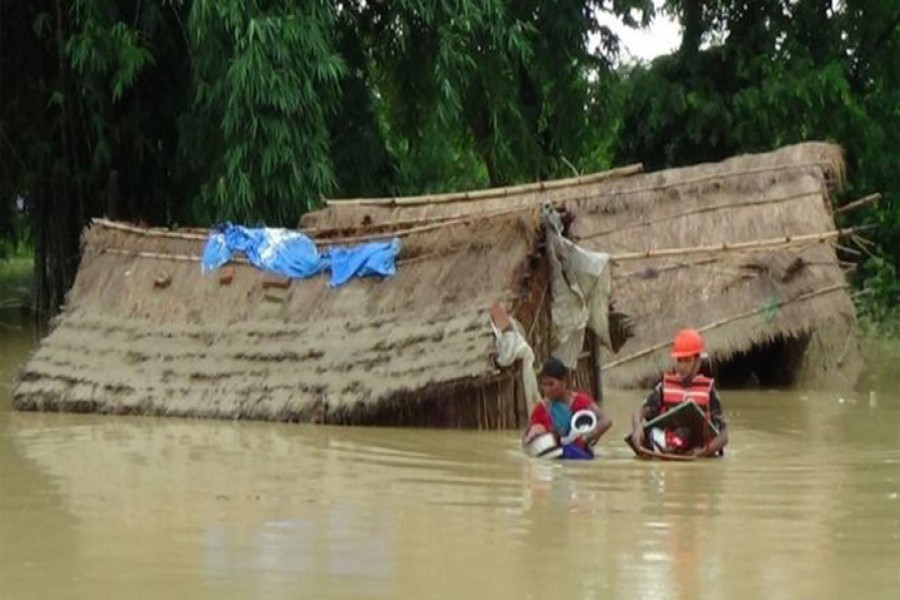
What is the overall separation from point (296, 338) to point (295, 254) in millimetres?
819

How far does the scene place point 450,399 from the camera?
12.4m

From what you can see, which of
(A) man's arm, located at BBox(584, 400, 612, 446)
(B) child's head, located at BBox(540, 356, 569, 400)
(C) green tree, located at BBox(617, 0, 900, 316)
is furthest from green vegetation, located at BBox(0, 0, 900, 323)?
(A) man's arm, located at BBox(584, 400, 612, 446)

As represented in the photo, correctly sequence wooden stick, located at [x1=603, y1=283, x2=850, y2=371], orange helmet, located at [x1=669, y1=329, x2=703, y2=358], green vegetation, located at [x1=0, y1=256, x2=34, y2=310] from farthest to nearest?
1. green vegetation, located at [x1=0, y1=256, x2=34, y2=310]
2. wooden stick, located at [x1=603, y1=283, x2=850, y2=371]
3. orange helmet, located at [x1=669, y1=329, x2=703, y2=358]

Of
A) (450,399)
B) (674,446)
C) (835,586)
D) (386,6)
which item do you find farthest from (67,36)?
(835,586)

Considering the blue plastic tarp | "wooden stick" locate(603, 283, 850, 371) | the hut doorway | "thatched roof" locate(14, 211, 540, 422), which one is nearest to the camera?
"thatched roof" locate(14, 211, 540, 422)

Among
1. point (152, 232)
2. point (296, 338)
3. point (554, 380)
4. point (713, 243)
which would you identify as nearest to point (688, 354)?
point (554, 380)

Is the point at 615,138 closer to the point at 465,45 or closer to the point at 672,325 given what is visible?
the point at 465,45

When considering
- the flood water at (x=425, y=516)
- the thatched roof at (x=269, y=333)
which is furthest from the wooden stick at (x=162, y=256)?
the flood water at (x=425, y=516)

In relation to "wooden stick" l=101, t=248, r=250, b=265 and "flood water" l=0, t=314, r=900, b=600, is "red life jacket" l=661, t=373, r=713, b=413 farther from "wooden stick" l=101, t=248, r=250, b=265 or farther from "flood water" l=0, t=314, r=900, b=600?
"wooden stick" l=101, t=248, r=250, b=265

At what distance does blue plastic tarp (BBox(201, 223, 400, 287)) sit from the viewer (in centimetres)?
1330

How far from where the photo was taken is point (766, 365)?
1755 cm

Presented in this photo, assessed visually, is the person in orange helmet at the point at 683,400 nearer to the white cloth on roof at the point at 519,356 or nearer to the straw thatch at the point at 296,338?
the white cloth on roof at the point at 519,356

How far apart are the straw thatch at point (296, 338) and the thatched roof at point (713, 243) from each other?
2.33 meters

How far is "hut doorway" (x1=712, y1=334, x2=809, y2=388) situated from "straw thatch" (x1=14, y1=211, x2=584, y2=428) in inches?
170
